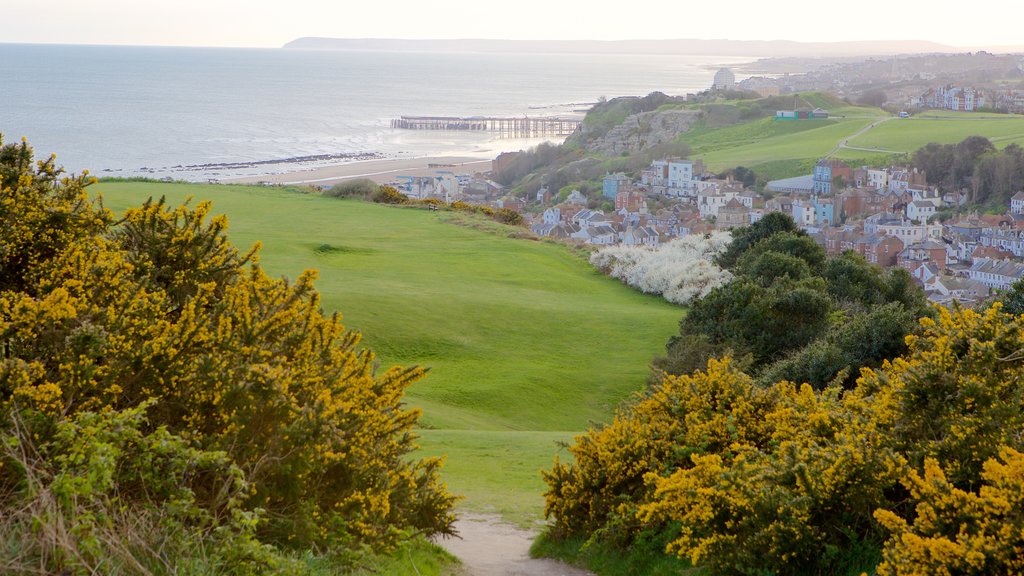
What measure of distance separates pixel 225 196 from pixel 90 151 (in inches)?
1908

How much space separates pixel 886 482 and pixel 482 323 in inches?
663

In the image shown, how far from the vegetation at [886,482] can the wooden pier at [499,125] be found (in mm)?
126492

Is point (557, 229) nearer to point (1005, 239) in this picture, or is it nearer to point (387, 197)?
point (387, 197)

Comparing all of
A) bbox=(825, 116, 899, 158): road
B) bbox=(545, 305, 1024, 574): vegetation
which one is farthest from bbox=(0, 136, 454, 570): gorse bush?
bbox=(825, 116, 899, 158): road

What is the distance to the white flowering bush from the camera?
29.6 metres

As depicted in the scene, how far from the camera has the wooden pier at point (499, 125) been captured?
13488 centimetres

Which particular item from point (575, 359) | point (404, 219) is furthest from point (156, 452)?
point (404, 219)

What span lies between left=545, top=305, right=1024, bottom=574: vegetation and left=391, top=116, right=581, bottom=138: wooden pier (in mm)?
126492

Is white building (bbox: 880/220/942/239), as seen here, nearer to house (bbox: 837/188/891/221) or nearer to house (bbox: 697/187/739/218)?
house (bbox: 837/188/891/221)

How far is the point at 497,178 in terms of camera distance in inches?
3723

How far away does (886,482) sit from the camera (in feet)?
22.1

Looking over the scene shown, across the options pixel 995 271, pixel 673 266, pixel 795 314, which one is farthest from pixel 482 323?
pixel 995 271

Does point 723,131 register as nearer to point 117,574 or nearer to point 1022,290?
point 1022,290

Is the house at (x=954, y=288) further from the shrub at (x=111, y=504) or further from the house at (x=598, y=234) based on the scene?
the shrub at (x=111, y=504)
